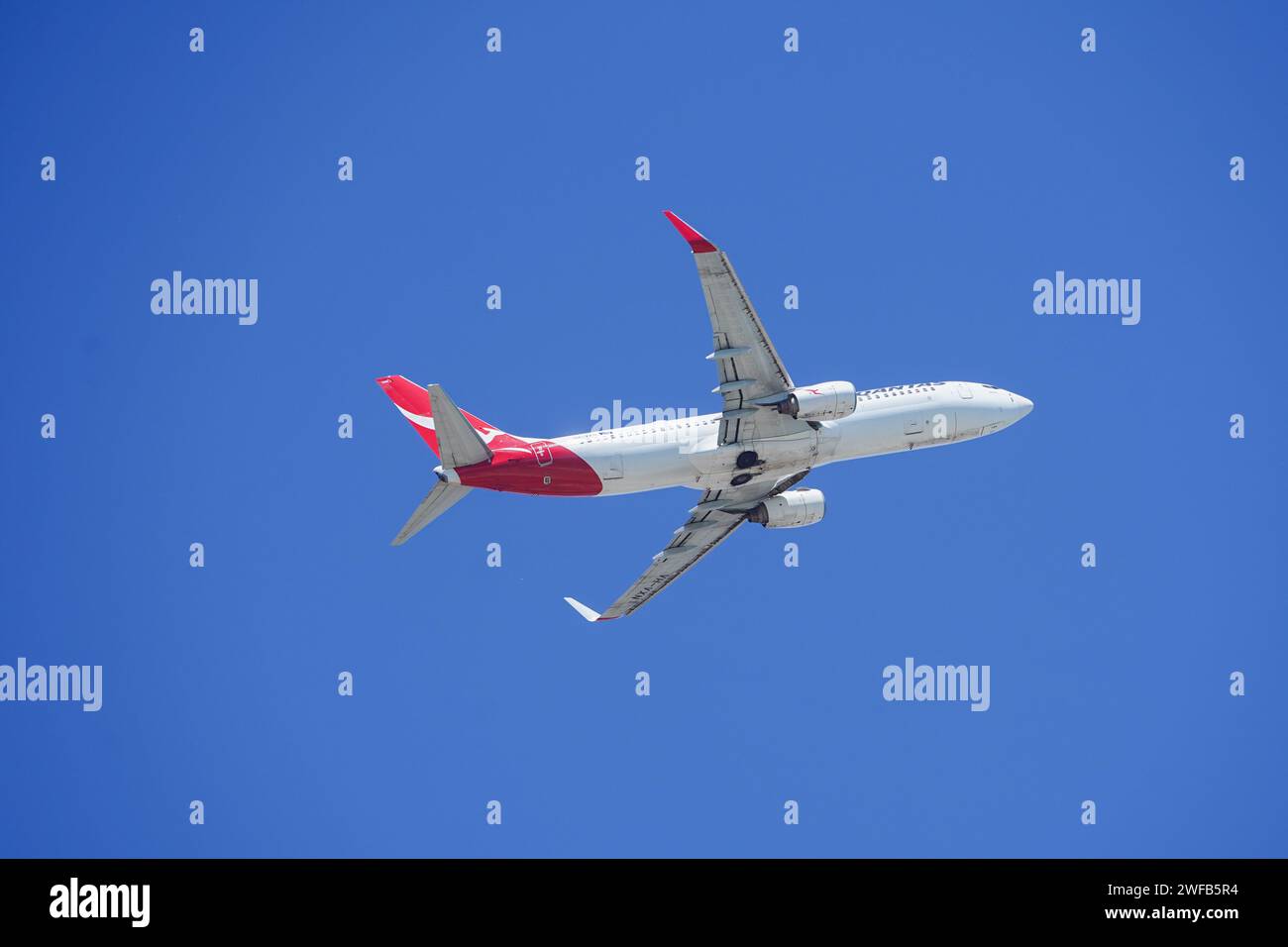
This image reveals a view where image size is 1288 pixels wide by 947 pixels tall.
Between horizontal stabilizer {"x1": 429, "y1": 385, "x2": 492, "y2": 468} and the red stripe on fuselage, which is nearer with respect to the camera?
horizontal stabilizer {"x1": 429, "y1": 385, "x2": 492, "y2": 468}

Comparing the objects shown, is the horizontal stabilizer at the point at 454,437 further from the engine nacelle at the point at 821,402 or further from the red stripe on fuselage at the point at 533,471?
the engine nacelle at the point at 821,402

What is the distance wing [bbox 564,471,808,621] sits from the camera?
2763 inches

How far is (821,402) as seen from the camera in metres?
63.6

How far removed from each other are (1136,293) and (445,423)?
3391cm

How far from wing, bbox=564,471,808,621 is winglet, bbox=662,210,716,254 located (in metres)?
13.9

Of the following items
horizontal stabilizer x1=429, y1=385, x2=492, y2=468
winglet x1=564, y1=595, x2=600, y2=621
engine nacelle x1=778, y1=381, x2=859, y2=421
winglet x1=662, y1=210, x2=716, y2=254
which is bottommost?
winglet x1=564, y1=595, x2=600, y2=621

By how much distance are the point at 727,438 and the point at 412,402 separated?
12.4 metres

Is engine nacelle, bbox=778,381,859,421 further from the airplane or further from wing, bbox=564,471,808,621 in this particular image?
wing, bbox=564,471,808,621

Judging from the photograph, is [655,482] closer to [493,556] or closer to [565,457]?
[565,457]

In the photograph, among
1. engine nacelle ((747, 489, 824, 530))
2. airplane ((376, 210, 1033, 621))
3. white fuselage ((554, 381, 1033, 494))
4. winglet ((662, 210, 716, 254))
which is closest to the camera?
winglet ((662, 210, 716, 254))

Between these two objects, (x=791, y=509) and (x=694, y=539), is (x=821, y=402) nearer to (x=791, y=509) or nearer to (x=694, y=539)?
(x=791, y=509)

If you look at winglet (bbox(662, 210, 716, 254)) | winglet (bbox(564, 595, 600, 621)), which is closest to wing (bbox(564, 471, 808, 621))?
winglet (bbox(564, 595, 600, 621))
